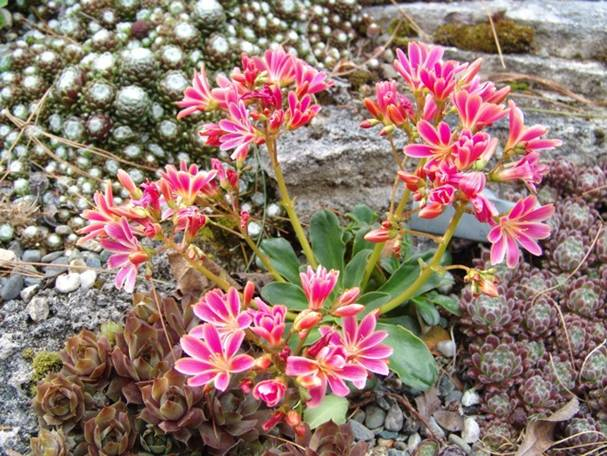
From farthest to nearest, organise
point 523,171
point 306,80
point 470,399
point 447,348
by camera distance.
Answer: point 447,348, point 470,399, point 306,80, point 523,171

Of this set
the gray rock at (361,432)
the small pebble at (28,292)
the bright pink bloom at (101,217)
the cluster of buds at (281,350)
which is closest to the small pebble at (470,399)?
the gray rock at (361,432)

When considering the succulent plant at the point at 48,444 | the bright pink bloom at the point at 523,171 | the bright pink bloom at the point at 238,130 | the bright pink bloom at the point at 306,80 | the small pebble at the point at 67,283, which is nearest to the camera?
the bright pink bloom at the point at 523,171

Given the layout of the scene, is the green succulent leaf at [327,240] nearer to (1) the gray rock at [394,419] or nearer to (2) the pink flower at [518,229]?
(1) the gray rock at [394,419]

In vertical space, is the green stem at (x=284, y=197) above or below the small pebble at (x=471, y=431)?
above

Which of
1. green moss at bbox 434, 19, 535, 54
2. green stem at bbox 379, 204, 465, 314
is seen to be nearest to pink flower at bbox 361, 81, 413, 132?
green stem at bbox 379, 204, 465, 314

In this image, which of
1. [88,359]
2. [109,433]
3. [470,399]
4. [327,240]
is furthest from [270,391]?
[470,399]

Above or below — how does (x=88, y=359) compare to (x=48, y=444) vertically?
above

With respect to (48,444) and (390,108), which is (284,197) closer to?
(390,108)
